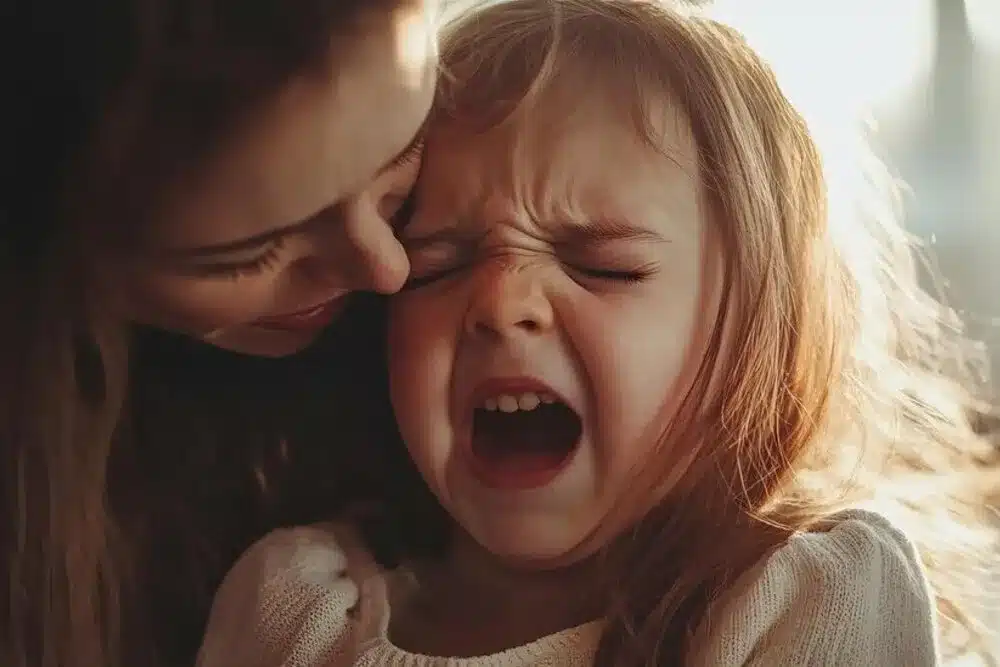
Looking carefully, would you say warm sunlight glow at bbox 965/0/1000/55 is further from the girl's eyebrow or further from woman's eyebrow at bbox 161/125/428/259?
woman's eyebrow at bbox 161/125/428/259

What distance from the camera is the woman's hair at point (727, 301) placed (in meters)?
0.60

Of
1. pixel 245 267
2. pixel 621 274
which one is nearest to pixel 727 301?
pixel 621 274

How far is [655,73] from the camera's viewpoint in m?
0.61

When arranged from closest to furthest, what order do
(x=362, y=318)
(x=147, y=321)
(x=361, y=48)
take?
(x=361, y=48)
(x=147, y=321)
(x=362, y=318)

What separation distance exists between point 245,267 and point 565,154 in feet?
0.61

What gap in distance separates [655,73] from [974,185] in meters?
0.30

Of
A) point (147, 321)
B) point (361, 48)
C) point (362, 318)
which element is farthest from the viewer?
point (362, 318)

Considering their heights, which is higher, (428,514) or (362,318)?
(362,318)

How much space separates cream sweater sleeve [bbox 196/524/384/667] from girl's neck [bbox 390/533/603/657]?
3 centimetres

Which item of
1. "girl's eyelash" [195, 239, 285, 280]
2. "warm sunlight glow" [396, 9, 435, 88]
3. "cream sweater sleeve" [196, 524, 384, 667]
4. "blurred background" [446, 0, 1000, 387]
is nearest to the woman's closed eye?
"girl's eyelash" [195, 239, 285, 280]

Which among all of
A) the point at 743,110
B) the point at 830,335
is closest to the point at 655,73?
the point at 743,110

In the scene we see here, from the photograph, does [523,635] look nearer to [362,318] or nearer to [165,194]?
[362,318]

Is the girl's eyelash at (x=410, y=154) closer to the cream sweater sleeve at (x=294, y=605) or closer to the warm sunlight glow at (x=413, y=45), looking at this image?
the warm sunlight glow at (x=413, y=45)

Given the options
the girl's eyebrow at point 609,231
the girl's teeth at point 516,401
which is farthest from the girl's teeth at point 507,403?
Result: the girl's eyebrow at point 609,231
